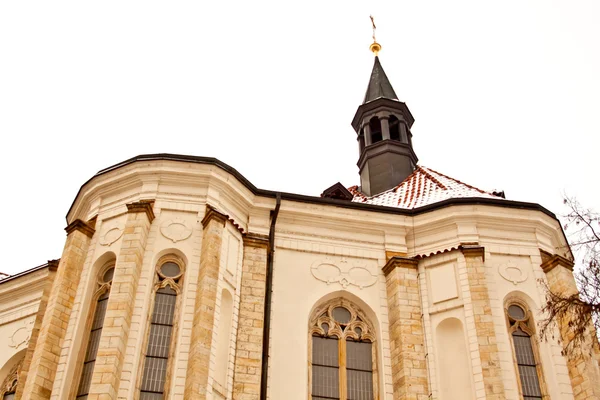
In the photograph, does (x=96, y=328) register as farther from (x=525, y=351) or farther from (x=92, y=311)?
(x=525, y=351)

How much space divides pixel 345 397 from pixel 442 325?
297 cm

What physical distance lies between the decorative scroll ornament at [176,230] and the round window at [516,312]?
8.15 meters

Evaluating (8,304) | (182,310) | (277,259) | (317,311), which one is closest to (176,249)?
(182,310)

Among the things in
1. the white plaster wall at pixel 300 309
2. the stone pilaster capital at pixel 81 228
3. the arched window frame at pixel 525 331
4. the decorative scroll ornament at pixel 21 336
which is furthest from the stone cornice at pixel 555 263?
the decorative scroll ornament at pixel 21 336

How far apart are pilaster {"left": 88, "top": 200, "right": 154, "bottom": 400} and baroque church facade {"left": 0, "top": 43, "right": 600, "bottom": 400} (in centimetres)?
3

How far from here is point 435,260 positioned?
18.3 metres

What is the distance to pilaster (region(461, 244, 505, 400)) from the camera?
1583cm

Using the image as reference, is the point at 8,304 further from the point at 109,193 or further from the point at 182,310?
the point at 182,310

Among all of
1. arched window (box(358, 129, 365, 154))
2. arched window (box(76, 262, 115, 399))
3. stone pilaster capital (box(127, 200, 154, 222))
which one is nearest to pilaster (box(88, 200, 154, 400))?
stone pilaster capital (box(127, 200, 154, 222))

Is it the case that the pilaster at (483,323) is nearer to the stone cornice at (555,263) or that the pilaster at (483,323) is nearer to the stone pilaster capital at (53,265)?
the stone cornice at (555,263)

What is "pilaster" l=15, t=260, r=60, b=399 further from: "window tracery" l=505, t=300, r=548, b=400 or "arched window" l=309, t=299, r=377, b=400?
"window tracery" l=505, t=300, r=548, b=400

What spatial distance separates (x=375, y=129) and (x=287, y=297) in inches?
437

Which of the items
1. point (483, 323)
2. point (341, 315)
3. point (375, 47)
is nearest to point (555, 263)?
point (483, 323)

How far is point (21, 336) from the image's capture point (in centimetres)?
2084
